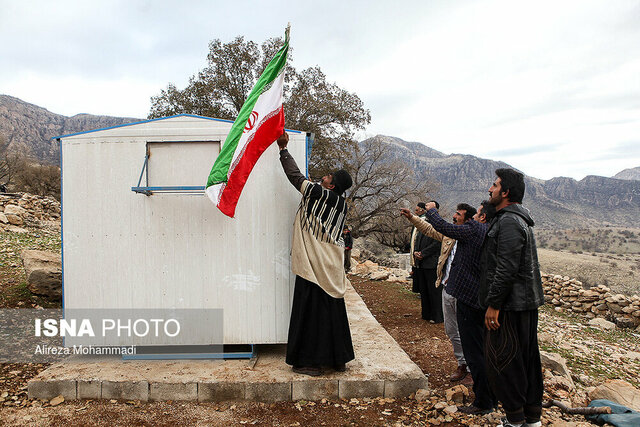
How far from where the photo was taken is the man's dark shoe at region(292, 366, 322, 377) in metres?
3.88

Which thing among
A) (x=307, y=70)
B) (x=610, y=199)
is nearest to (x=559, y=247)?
(x=307, y=70)

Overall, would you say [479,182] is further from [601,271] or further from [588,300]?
[588,300]

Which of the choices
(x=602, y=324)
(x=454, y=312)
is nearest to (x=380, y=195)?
(x=602, y=324)

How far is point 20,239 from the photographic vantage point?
11289 millimetres

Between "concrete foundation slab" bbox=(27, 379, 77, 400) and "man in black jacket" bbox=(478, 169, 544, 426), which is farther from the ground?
"man in black jacket" bbox=(478, 169, 544, 426)

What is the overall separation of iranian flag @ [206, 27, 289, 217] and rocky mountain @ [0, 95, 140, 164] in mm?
83817

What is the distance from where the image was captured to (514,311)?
2.89 meters

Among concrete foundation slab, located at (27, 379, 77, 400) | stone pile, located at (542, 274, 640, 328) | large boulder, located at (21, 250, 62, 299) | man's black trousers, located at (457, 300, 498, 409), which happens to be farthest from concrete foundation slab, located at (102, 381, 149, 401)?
stone pile, located at (542, 274, 640, 328)

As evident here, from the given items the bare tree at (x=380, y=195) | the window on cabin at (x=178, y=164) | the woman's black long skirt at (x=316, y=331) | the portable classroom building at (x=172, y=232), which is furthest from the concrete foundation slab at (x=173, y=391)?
the bare tree at (x=380, y=195)

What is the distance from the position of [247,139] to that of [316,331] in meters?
2.00

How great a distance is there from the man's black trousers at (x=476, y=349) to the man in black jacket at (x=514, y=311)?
0.47 metres

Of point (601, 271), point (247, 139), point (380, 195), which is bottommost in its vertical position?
point (601, 271)

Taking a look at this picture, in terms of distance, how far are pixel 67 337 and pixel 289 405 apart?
100 inches

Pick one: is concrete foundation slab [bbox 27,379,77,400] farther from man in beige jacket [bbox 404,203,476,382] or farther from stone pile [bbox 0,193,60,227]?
stone pile [bbox 0,193,60,227]
